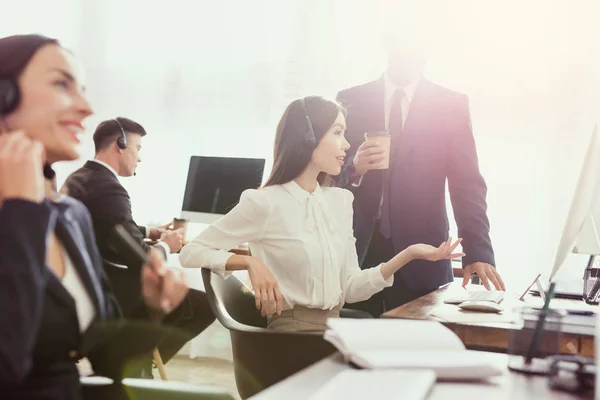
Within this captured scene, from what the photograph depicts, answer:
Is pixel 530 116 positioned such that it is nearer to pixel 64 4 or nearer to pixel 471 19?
pixel 471 19

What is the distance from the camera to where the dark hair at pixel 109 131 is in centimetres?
160

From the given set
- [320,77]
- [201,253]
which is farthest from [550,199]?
[201,253]

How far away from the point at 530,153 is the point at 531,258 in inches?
18.5

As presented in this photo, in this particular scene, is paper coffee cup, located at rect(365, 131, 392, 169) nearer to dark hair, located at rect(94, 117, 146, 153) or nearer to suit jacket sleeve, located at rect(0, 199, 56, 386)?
dark hair, located at rect(94, 117, 146, 153)

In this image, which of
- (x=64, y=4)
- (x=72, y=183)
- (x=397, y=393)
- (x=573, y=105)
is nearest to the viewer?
(x=397, y=393)

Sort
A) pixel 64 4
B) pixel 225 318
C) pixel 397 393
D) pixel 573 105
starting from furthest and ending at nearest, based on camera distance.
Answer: pixel 573 105 → pixel 64 4 → pixel 225 318 → pixel 397 393

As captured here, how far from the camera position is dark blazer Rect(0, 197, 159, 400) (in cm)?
63

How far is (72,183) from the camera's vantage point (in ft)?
4.10

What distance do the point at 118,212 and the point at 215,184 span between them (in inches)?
50.5

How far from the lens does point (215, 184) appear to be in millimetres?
2787

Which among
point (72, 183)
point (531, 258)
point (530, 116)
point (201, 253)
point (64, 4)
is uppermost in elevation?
point (64, 4)

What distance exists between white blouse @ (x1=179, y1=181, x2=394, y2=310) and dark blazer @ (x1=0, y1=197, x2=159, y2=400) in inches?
23.0

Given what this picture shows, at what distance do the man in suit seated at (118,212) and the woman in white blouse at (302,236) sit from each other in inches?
7.7

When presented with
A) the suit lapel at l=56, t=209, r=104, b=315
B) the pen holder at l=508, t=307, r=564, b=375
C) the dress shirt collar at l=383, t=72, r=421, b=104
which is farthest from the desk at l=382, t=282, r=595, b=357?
the dress shirt collar at l=383, t=72, r=421, b=104
